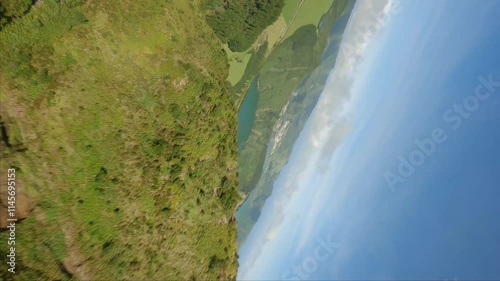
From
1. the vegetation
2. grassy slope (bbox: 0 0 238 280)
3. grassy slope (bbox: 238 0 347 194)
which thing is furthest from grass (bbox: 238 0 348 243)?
grassy slope (bbox: 0 0 238 280)

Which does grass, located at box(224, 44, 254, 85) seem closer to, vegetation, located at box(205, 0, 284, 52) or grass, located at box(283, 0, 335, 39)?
vegetation, located at box(205, 0, 284, 52)

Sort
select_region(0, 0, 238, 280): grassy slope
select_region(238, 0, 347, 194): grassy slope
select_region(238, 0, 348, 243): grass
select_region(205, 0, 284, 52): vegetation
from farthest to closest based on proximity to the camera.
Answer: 1. select_region(238, 0, 348, 243): grass
2. select_region(238, 0, 347, 194): grassy slope
3. select_region(205, 0, 284, 52): vegetation
4. select_region(0, 0, 238, 280): grassy slope

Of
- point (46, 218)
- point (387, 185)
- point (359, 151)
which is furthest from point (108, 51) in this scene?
point (387, 185)

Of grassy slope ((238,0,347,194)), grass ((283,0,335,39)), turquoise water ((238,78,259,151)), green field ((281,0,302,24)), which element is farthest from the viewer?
grass ((283,0,335,39))

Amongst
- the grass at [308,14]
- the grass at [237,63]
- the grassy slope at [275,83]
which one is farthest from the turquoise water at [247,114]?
the grass at [308,14]

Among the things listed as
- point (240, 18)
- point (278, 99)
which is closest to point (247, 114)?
point (278, 99)

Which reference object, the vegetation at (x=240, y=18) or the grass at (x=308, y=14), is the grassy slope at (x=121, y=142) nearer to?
the vegetation at (x=240, y=18)
